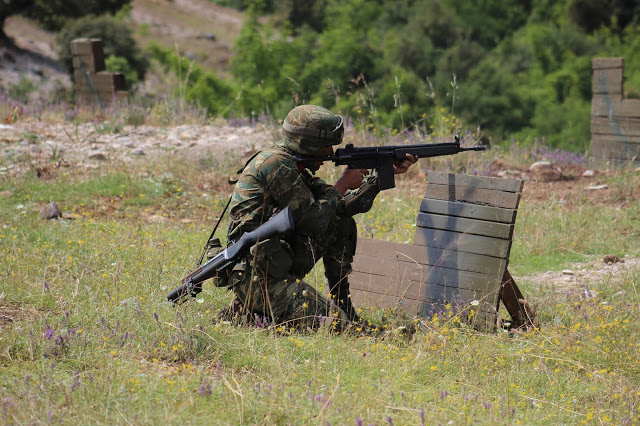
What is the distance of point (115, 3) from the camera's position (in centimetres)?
2998

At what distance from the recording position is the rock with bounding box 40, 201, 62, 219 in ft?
22.4

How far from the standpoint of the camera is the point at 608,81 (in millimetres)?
10820

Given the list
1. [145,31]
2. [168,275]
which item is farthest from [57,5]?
[168,275]

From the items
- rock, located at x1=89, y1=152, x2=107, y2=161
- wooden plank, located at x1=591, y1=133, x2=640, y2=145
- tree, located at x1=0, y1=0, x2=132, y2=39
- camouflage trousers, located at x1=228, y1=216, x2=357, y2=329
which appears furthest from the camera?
tree, located at x1=0, y1=0, x2=132, y2=39

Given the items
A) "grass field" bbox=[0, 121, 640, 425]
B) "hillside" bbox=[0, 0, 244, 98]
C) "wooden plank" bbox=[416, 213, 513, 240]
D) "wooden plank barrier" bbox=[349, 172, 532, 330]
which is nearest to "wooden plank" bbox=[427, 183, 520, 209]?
"wooden plank barrier" bbox=[349, 172, 532, 330]

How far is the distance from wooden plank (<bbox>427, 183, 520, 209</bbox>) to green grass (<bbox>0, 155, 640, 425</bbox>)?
851 mm

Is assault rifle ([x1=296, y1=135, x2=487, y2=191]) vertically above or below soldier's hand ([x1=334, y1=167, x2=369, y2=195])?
above

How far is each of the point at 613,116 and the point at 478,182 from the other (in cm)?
688

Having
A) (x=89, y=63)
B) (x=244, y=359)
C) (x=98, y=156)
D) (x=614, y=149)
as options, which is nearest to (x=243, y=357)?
(x=244, y=359)

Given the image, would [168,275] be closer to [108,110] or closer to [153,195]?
[153,195]

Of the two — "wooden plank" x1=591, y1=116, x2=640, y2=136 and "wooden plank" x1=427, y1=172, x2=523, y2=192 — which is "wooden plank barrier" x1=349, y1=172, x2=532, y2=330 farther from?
"wooden plank" x1=591, y1=116, x2=640, y2=136

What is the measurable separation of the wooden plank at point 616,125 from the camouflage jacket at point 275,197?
7706 mm

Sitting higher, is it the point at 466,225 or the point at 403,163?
the point at 403,163

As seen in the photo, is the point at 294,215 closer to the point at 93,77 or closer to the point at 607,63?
the point at 607,63
